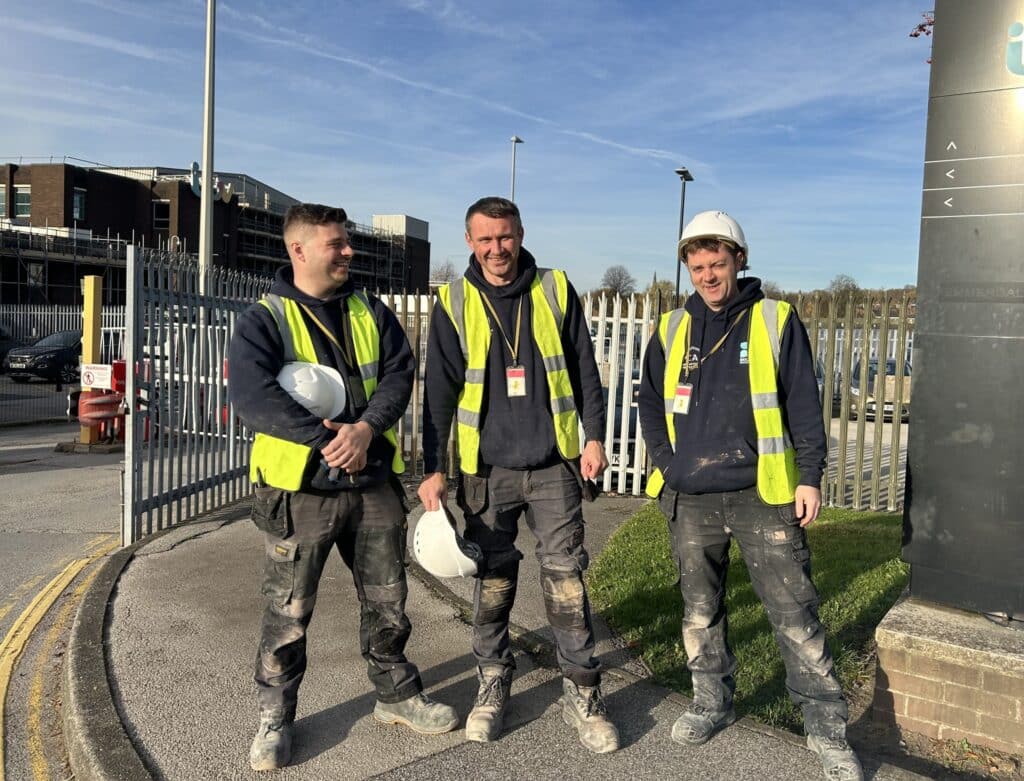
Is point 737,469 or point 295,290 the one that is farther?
point 295,290

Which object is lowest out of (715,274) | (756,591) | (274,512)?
(756,591)

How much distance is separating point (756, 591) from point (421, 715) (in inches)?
56.3

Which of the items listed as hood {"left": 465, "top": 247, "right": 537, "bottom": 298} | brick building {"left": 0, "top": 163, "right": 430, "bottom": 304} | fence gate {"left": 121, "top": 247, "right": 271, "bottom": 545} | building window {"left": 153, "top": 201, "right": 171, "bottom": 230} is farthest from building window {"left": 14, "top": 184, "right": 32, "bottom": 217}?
hood {"left": 465, "top": 247, "right": 537, "bottom": 298}

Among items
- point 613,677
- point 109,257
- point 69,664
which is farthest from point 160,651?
point 109,257

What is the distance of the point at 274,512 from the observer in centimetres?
318

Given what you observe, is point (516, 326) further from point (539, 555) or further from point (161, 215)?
point (161, 215)

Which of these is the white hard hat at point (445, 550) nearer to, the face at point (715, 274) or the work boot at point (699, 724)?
the work boot at point (699, 724)

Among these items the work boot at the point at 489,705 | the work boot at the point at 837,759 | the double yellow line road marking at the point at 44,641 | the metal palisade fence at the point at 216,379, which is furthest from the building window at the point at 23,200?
the work boot at the point at 837,759

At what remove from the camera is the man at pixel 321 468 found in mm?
3074

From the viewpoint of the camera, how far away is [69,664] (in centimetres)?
392

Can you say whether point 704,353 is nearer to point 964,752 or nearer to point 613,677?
point 613,677

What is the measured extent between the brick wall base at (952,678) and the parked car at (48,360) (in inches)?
865

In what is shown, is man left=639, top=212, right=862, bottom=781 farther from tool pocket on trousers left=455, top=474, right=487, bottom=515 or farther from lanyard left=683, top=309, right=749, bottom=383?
tool pocket on trousers left=455, top=474, right=487, bottom=515

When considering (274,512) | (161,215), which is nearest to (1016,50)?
(274,512)
